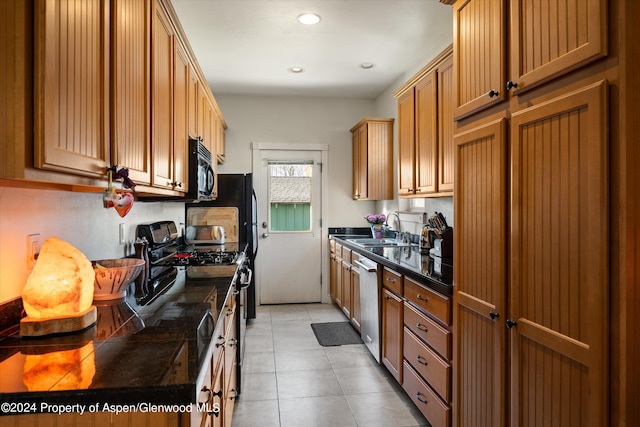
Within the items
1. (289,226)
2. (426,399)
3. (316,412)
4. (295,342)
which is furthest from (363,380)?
(289,226)

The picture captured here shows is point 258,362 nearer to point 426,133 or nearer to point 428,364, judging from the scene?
point 428,364

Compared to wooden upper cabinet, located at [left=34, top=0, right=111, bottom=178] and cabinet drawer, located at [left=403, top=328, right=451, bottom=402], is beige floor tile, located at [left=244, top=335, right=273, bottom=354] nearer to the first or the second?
cabinet drawer, located at [left=403, top=328, right=451, bottom=402]

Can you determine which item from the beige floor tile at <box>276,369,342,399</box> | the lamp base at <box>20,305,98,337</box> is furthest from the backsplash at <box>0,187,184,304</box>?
the beige floor tile at <box>276,369,342,399</box>

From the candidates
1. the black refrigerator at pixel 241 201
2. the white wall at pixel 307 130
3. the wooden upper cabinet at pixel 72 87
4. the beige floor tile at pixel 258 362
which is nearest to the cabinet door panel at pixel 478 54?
the wooden upper cabinet at pixel 72 87

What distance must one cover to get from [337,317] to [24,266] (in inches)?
141

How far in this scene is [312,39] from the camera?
11.0 ft

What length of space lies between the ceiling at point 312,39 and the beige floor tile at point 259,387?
2754 mm

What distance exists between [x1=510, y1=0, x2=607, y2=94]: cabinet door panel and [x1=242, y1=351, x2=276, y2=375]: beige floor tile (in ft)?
8.74

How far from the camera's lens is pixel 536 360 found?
4.35 ft

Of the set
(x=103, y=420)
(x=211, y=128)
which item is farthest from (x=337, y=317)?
(x=103, y=420)

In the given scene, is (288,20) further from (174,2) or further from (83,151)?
(83,151)

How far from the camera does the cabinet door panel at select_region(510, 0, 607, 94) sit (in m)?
1.09

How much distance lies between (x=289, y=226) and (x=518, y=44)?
158 inches

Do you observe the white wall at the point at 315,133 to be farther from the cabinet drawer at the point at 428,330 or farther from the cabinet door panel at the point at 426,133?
the cabinet drawer at the point at 428,330
